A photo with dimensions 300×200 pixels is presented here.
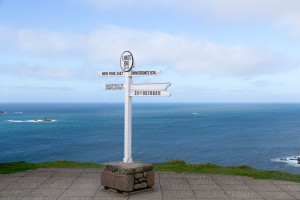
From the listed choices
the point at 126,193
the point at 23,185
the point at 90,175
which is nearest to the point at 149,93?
the point at 126,193

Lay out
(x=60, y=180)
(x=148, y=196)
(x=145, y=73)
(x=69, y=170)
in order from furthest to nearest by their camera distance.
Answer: (x=69, y=170) < (x=60, y=180) < (x=145, y=73) < (x=148, y=196)

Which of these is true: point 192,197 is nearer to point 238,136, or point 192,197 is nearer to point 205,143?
point 205,143

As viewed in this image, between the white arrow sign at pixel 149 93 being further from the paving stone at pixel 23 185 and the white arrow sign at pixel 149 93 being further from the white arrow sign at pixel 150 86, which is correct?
the paving stone at pixel 23 185

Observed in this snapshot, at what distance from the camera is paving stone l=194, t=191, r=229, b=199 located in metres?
9.28

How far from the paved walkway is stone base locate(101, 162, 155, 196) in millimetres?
251

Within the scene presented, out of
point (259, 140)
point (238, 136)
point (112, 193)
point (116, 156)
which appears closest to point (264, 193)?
point (112, 193)

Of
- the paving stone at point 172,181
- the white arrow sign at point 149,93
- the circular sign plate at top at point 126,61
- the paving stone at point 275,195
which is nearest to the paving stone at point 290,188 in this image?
the paving stone at point 275,195

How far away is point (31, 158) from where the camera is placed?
5903 centimetres

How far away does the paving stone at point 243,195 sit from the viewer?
932 cm

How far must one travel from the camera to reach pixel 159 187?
10398mm

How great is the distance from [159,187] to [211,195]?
182cm

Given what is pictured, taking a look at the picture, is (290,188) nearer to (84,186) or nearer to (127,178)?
(127,178)

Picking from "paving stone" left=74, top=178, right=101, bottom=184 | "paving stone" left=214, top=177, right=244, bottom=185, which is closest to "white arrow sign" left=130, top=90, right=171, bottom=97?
"paving stone" left=74, top=178, right=101, bottom=184

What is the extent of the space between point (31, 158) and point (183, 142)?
3640cm
